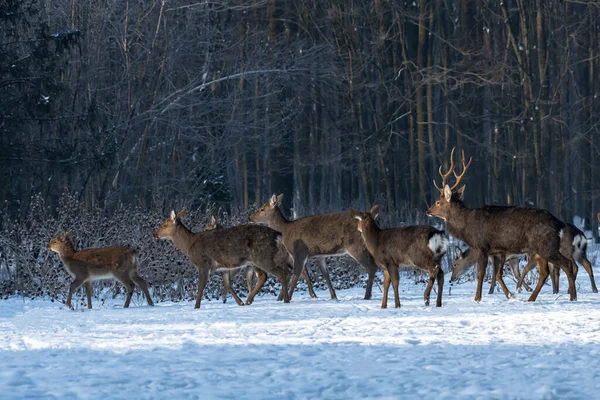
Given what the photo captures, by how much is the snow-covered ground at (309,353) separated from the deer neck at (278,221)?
3.30m

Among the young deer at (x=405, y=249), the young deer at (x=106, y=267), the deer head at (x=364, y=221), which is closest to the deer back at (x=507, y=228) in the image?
the young deer at (x=405, y=249)

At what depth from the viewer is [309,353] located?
8.27 metres

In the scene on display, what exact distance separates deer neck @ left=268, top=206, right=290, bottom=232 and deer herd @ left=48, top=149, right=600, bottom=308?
0.94ft

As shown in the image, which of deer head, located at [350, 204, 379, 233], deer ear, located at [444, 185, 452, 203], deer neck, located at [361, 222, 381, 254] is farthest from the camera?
deer ear, located at [444, 185, 452, 203]

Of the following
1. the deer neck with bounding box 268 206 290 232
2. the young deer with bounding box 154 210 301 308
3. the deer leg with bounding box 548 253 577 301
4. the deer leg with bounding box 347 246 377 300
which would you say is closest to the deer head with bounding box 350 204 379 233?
the deer leg with bounding box 347 246 377 300

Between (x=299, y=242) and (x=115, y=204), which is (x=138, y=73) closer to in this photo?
(x=115, y=204)

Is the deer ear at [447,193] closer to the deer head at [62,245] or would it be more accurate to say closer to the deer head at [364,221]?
the deer head at [364,221]

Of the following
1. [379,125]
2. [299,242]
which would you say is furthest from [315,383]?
[379,125]

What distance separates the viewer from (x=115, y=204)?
26.6 m

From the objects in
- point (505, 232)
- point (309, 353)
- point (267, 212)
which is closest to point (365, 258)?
point (505, 232)

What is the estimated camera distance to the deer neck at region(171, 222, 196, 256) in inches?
587

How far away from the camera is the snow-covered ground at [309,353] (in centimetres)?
670

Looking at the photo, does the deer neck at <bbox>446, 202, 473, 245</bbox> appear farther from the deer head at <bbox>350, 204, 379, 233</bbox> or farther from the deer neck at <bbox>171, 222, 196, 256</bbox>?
the deer neck at <bbox>171, 222, 196, 256</bbox>

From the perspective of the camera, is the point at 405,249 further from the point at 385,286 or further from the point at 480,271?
the point at 480,271
